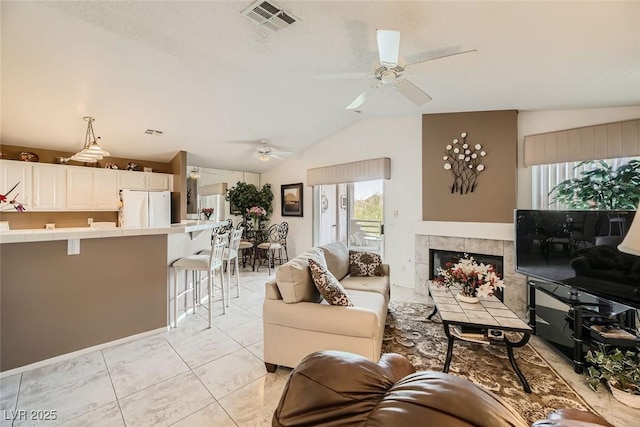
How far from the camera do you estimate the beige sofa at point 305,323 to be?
80.0 inches

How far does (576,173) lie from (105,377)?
17.5 ft

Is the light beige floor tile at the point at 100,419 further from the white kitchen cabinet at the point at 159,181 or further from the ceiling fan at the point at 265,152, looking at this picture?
the white kitchen cabinet at the point at 159,181

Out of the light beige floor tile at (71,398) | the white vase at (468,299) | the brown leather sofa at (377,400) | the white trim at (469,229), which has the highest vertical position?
the white trim at (469,229)

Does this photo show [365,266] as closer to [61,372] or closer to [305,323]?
[305,323]

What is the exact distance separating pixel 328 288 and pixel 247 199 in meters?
4.82

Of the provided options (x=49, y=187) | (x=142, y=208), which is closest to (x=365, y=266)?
(x=142, y=208)

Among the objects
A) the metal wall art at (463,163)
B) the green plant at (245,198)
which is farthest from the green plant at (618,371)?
the green plant at (245,198)

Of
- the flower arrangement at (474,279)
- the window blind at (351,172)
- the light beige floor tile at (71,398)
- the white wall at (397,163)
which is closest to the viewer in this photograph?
the light beige floor tile at (71,398)

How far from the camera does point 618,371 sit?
1936 millimetres

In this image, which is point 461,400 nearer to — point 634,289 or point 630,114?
point 634,289

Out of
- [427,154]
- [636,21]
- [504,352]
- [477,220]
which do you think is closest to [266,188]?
[427,154]

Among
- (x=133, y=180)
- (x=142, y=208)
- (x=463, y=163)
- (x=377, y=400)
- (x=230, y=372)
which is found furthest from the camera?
(x=133, y=180)

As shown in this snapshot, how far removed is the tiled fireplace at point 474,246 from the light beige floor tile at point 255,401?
296cm

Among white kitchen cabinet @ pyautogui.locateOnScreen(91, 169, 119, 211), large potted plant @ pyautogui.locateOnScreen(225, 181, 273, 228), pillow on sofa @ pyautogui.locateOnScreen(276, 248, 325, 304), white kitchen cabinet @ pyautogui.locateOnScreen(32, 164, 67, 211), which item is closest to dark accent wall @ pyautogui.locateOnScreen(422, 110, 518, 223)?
pillow on sofa @ pyautogui.locateOnScreen(276, 248, 325, 304)
